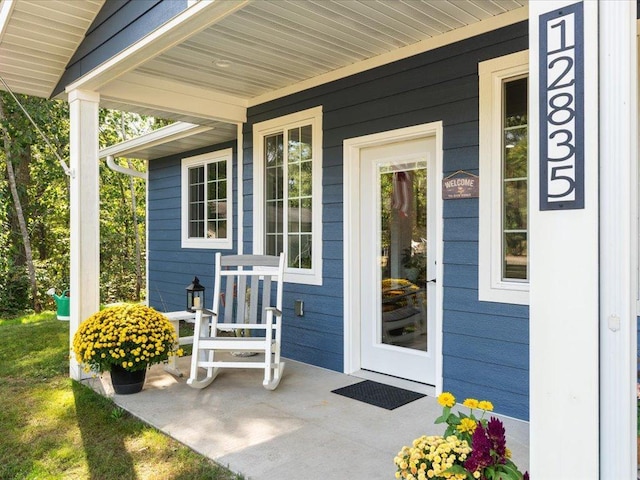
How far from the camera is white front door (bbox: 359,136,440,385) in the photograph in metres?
3.73

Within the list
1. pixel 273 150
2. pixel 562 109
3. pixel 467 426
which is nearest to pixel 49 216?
pixel 273 150

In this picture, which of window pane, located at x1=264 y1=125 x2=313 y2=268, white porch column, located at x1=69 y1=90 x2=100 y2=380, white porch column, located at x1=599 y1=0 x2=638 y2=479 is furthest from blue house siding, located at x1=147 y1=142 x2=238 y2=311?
white porch column, located at x1=599 y1=0 x2=638 y2=479

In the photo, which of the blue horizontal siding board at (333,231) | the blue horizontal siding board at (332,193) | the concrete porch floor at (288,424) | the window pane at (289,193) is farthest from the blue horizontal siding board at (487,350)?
the window pane at (289,193)

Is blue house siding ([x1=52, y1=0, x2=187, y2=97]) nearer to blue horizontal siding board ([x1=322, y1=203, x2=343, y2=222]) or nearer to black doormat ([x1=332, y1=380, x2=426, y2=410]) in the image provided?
blue horizontal siding board ([x1=322, y1=203, x2=343, y2=222])

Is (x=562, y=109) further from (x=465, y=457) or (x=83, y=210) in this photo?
(x=83, y=210)

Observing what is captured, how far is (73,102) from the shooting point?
4.04m

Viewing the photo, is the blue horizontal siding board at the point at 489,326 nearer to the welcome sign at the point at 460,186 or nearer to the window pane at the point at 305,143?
the welcome sign at the point at 460,186

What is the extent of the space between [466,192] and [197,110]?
2.63 m

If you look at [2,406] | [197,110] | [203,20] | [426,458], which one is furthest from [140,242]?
[426,458]

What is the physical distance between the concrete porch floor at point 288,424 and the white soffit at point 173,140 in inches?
105

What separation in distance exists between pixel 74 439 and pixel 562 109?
2953 millimetres

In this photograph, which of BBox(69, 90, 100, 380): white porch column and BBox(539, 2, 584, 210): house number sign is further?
BBox(69, 90, 100, 380): white porch column

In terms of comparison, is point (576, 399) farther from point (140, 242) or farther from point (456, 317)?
point (140, 242)

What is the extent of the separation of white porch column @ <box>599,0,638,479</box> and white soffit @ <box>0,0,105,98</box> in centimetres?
352
